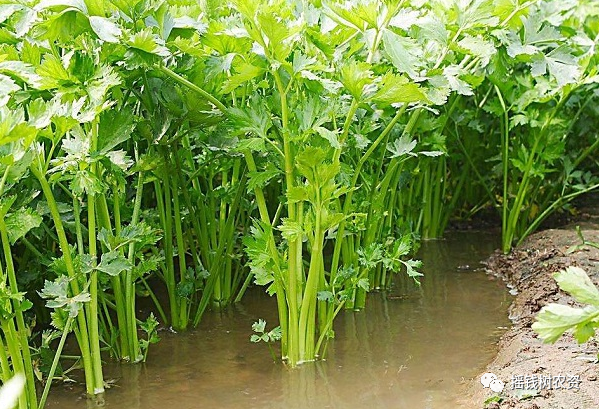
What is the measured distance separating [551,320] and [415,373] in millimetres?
1307

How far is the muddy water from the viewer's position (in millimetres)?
2588

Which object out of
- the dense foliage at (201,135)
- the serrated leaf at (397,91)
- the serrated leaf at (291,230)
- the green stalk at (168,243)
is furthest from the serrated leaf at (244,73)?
the green stalk at (168,243)

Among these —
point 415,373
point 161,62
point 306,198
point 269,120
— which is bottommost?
point 415,373

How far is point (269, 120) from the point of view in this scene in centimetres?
251

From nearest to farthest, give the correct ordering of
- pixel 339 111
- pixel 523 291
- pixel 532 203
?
Result: 1. pixel 339 111
2. pixel 523 291
3. pixel 532 203

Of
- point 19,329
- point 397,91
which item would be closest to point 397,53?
point 397,91

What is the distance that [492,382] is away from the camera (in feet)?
7.93

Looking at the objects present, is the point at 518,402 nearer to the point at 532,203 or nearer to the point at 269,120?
the point at 269,120

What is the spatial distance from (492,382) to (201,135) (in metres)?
1.39

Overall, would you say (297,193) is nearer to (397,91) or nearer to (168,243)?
(397,91)

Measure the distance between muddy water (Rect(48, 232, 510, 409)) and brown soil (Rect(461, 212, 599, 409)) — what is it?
11 cm

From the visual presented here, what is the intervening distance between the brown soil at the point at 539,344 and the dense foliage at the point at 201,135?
0.60 m

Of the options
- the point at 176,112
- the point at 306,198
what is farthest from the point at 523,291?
the point at 176,112

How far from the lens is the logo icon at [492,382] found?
2357 millimetres
